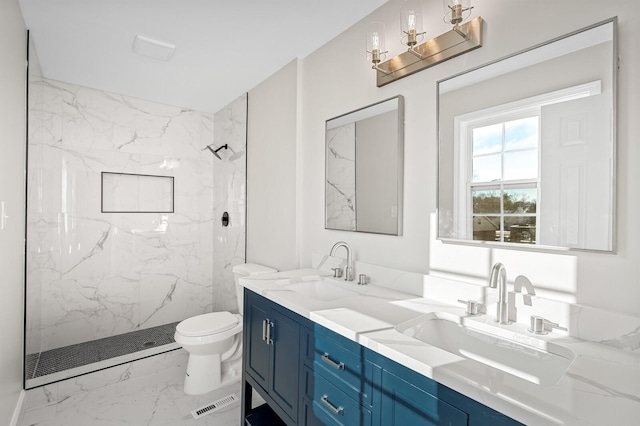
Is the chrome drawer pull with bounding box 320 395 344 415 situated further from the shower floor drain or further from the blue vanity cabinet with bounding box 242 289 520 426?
the shower floor drain

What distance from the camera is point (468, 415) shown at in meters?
0.83

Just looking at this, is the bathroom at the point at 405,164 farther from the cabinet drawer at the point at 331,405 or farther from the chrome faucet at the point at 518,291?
the cabinet drawer at the point at 331,405

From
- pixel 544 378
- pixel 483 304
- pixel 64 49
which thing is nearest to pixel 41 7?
pixel 64 49

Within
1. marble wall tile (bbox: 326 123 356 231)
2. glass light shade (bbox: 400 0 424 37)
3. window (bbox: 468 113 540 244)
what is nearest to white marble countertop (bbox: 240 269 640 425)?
window (bbox: 468 113 540 244)

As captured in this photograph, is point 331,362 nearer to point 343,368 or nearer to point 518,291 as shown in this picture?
point 343,368

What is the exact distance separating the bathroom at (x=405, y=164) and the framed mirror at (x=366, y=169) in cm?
5

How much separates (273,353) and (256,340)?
20 cm

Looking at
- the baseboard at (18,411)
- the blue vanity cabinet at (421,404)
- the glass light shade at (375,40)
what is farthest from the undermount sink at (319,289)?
the baseboard at (18,411)

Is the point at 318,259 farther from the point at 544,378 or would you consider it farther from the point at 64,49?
the point at 64,49

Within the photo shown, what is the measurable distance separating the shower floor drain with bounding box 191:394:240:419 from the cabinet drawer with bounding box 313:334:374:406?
4.12ft

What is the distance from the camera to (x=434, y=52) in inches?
60.4

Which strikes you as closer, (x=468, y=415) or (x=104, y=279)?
(x=468, y=415)

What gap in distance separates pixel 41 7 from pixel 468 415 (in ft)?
9.14

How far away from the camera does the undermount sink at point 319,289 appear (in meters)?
1.83
